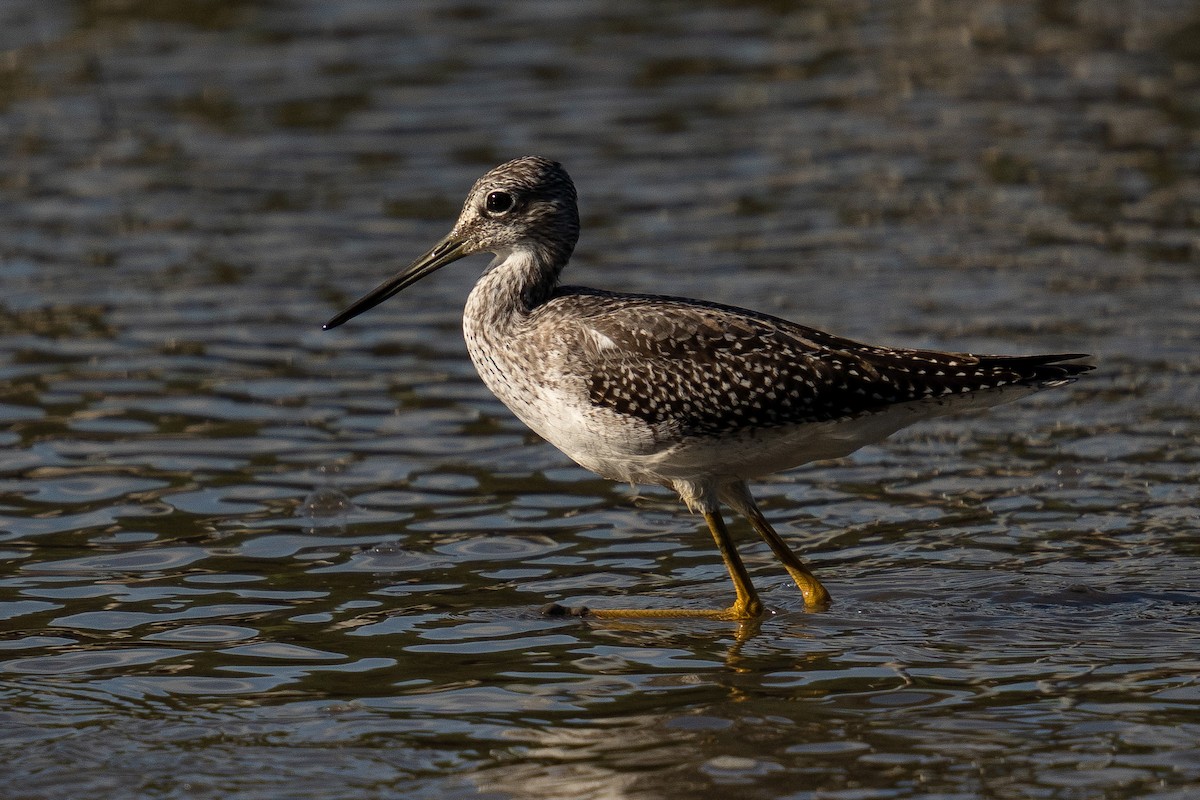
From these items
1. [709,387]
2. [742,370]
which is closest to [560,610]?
[709,387]

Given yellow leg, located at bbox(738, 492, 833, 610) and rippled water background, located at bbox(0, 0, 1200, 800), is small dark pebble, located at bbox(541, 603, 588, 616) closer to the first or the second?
rippled water background, located at bbox(0, 0, 1200, 800)

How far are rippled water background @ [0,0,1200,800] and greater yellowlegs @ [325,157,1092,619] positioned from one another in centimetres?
80

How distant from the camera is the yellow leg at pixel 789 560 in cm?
1021

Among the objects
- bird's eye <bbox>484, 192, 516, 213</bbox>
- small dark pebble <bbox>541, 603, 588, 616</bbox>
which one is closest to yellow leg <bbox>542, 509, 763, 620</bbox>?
small dark pebble <bbox>541, 603, 588, 616</bbox>

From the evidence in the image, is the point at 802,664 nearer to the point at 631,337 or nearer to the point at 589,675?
the point at 589,675

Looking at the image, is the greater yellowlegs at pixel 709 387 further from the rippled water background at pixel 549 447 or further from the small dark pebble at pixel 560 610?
the rippled water background at pixel 549 447

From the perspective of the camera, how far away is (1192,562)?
10.5m

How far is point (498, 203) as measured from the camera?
10648 millimetres

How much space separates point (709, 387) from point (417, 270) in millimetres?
2190

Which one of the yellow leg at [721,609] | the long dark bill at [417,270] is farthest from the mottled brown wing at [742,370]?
the long dark bill at [417,270]

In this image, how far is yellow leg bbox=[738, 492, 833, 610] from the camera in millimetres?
10211

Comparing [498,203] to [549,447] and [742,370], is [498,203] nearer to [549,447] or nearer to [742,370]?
[742,370]

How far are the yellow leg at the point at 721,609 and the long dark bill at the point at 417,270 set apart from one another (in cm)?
215

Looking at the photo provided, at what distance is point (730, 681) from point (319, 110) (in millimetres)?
13562
